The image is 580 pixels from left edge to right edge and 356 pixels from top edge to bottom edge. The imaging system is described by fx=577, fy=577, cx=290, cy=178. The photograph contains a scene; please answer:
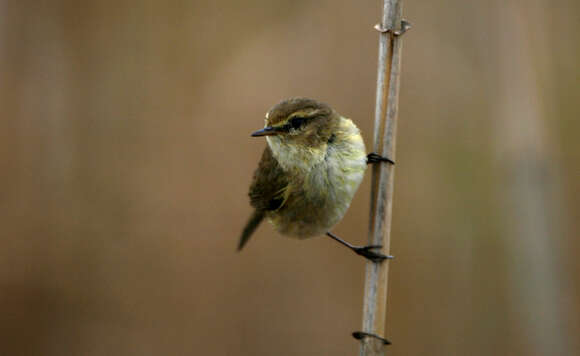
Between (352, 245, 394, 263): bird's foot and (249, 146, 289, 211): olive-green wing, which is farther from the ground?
(249, 146, 289, 211): olive-green wing

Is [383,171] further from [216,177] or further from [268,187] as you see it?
[216,177]

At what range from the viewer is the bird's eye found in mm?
3043

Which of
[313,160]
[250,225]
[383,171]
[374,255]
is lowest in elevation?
[374,255]

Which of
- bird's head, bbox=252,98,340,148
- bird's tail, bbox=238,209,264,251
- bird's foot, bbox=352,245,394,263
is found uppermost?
bird's head, bbox=252,98,340,148

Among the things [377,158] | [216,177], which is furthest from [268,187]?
[216,177]

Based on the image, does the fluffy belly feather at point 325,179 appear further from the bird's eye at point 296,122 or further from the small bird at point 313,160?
the bird's eye at point 296,122

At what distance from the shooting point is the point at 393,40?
2.57 m

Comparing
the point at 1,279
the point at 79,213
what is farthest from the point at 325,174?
the point at 1,279

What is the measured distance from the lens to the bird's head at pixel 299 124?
9.89 ft

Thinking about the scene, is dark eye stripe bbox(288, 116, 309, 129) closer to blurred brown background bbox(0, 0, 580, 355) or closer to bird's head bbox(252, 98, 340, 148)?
bird's head bbox(252, 98, 340, 148)

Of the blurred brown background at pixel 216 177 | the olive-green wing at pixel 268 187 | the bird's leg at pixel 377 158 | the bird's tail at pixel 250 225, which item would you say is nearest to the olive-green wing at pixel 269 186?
the olive-green wing at pixel 268 187

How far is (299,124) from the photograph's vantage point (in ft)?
10.0

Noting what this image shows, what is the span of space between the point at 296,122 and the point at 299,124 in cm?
2

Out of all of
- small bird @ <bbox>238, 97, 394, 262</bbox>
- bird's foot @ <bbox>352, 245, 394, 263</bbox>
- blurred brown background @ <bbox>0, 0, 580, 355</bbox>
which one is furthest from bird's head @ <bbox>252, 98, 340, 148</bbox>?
blurred brown background @ <bbox>0, 0, 580, 355</bbox>
